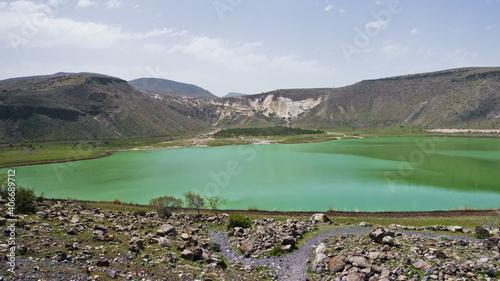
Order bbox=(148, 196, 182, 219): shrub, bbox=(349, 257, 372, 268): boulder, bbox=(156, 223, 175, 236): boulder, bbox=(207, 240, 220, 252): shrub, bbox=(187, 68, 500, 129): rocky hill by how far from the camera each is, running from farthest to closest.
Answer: bbox=(187, 68, 500, 129): rocky hill < bbox=(148, 196, 182, 219): shrub < bbox=(156, 223, 175, 236): boulder < bbox=(207, 240, 220, 252): shrub < bbox=(349, 257, 372, 268): boulder

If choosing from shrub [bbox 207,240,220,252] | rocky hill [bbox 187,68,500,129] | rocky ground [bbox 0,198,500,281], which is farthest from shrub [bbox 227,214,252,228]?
rocky hill [bbox 187,68,500,129]

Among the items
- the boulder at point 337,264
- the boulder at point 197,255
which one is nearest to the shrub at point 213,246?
the boulder at point 197,255

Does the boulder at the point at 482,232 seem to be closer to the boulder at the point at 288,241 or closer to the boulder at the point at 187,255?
the boulder at the point at 288,241

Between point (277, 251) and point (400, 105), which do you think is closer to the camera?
point (277, 251)

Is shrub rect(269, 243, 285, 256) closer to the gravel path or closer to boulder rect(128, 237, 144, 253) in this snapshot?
the gravel path

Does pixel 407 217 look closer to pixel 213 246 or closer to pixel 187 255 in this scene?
pixel 213 246

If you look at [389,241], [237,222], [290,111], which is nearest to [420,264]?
[389,241]
